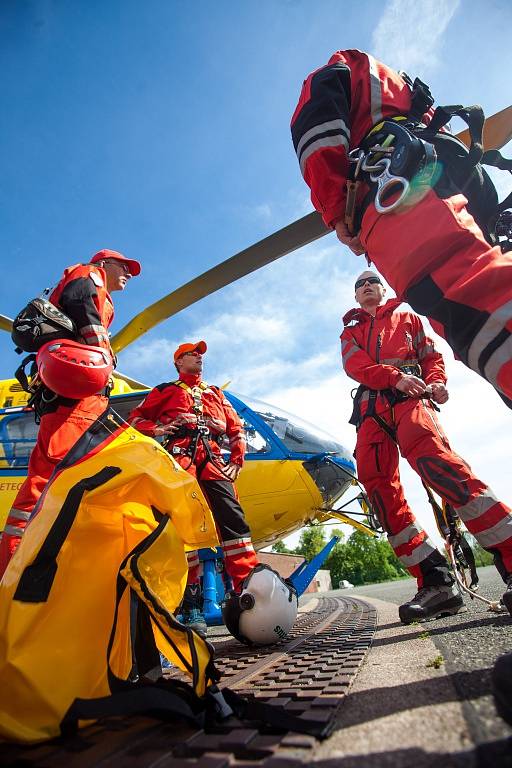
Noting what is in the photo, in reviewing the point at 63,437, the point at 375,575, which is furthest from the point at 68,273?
the point at 375,575

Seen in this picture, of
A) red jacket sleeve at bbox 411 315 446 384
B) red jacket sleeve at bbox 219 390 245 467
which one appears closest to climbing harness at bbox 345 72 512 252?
red jacket sleeve at bbox 411 315 446 384

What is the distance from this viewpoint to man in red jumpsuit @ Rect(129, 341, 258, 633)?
2951mm

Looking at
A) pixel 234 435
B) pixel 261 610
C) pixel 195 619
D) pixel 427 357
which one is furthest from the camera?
pixel 234 435

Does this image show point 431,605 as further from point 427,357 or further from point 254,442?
point 254,442

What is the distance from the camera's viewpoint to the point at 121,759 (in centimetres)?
75

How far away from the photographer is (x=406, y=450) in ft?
8.23

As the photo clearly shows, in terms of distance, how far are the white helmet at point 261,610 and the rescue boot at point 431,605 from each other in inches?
24.8

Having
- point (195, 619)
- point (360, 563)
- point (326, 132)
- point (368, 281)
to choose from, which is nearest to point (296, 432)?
point (368, 281)

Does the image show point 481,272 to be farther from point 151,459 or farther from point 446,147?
point 151,459

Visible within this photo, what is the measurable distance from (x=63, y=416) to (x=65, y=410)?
0.11 feet

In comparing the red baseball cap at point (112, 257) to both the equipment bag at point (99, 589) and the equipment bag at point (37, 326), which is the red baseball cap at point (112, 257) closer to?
the equipment bag at point (37, 326)

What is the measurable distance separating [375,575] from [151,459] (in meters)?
51.6

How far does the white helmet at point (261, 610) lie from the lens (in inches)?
87.8

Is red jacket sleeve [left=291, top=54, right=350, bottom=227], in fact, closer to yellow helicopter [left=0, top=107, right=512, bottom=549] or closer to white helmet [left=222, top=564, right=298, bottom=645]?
white helmet [left=222, top=564, right=298, bottom=645]
